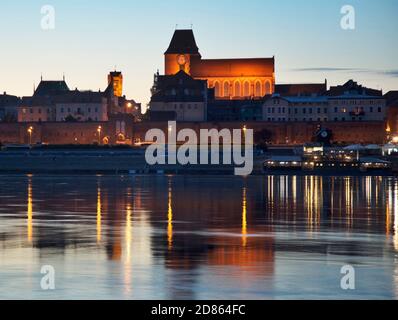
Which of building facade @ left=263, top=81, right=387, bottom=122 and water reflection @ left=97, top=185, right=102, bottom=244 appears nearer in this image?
water reflection @ left=97, top=185, right=102, bottom=244

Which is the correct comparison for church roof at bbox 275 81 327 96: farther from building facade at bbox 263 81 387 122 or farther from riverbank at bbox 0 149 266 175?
riverbank at bbox 0 149 266 175

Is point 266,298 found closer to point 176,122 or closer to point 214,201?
point 214,201

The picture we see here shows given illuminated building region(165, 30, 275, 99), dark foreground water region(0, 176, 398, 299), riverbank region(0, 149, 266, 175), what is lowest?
dark foreground water region(0, 176, 398, 299)

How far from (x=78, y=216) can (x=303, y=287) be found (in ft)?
51.8

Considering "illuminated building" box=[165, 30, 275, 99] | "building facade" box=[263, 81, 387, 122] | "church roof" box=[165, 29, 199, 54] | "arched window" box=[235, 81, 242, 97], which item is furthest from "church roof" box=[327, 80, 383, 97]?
"church roof" box=[165, 29, 199, 54]

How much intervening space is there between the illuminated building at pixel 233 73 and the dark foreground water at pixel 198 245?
11814 cm

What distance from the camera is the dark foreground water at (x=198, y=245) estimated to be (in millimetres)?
20094

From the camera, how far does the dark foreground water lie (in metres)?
20.1

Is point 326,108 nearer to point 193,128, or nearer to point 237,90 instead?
point 193,128

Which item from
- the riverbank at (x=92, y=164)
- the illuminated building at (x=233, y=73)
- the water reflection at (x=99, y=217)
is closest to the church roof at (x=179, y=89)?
the illuminated building at (x=233, y=73)

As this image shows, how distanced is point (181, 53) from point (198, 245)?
141753mm

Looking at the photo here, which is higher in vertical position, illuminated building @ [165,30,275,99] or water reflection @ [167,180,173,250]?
illuminated building @ [165,30,275,99]

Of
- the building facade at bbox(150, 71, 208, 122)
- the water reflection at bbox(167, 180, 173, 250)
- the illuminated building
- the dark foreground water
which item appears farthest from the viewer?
the illuminated building
